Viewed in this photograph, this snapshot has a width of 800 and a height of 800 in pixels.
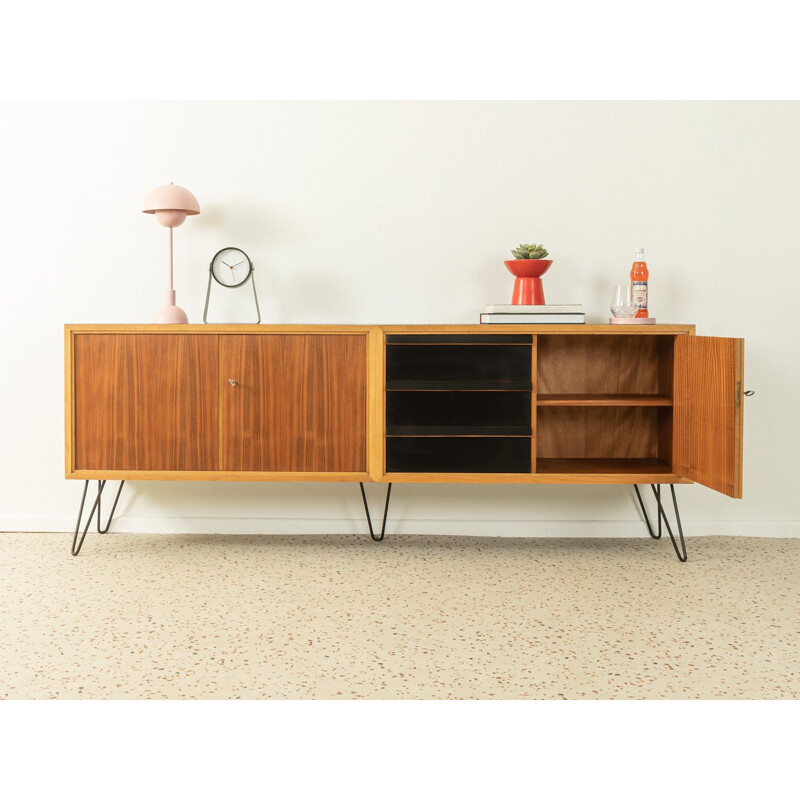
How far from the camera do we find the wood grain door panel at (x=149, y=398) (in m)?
3.21

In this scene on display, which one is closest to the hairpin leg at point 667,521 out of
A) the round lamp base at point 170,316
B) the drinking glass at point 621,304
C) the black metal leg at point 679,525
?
the black metal leg at point 679,525

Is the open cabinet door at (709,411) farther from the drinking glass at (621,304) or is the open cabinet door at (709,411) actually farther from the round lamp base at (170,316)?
the round lamp base at (170,316)

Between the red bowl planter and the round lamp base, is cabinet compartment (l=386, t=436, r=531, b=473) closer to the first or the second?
the red bowl planter

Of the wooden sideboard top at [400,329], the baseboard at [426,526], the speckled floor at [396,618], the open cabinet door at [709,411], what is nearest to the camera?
the speckled floor at [396,618]

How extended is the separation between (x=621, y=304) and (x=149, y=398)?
188 centimetres

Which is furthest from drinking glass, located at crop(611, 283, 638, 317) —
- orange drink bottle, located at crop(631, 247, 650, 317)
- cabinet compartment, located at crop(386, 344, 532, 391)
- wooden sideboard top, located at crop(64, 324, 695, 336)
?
cabinet compartment, located at crop(386, 344, 532, 391)

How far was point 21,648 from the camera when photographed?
2.29m

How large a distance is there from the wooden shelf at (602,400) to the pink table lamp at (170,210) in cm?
148

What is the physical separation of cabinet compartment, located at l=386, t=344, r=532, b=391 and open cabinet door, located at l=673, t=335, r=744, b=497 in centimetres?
59

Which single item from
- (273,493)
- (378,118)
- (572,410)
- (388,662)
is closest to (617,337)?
(572,410)

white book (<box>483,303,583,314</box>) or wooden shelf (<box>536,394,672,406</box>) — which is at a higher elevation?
white book (<box>483,303,583,314</box>)

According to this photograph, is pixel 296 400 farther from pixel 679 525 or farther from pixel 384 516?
pixel 679 525

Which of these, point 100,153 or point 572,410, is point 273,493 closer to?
point 572,410

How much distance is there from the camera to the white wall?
354cm
